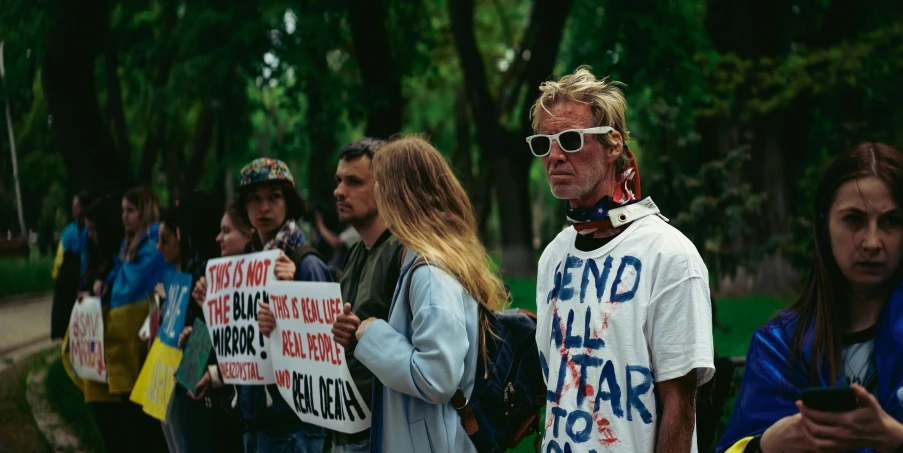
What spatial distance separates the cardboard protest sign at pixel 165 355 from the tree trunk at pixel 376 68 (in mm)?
8413

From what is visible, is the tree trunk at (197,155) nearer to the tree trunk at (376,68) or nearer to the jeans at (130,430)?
the tree trunk at (376,68)

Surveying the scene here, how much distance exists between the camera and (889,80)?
14070mm

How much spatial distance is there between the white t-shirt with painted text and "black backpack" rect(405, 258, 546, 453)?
619 millimetres

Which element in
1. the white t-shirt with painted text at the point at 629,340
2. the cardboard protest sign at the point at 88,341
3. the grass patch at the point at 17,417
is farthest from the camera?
the grass patch at the point at 17,417

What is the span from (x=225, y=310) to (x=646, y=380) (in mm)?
2788

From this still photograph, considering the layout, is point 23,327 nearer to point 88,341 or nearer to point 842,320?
point 88,341

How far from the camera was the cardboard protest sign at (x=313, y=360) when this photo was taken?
13.5 feet

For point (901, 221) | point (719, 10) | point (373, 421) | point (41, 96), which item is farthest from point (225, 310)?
point (719, 10)

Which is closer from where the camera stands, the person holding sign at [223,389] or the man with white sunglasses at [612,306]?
the man with white sunglasses at [612,306]

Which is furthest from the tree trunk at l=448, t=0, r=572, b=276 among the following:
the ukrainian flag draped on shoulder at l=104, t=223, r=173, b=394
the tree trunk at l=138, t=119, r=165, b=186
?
the ukrainian flag draped on shoulder at l=104, t=223, r=173, b=394

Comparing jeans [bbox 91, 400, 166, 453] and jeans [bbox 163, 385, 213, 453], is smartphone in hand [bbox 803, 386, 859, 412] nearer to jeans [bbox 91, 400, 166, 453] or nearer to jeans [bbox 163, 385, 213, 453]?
jeans [bbox 163, 385, 213, 453]

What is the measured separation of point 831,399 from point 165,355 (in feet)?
14.2

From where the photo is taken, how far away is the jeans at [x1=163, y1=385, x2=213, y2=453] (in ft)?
17.9

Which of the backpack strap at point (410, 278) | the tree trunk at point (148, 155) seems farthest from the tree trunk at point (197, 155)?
the backpack strap at point (410, 278)
